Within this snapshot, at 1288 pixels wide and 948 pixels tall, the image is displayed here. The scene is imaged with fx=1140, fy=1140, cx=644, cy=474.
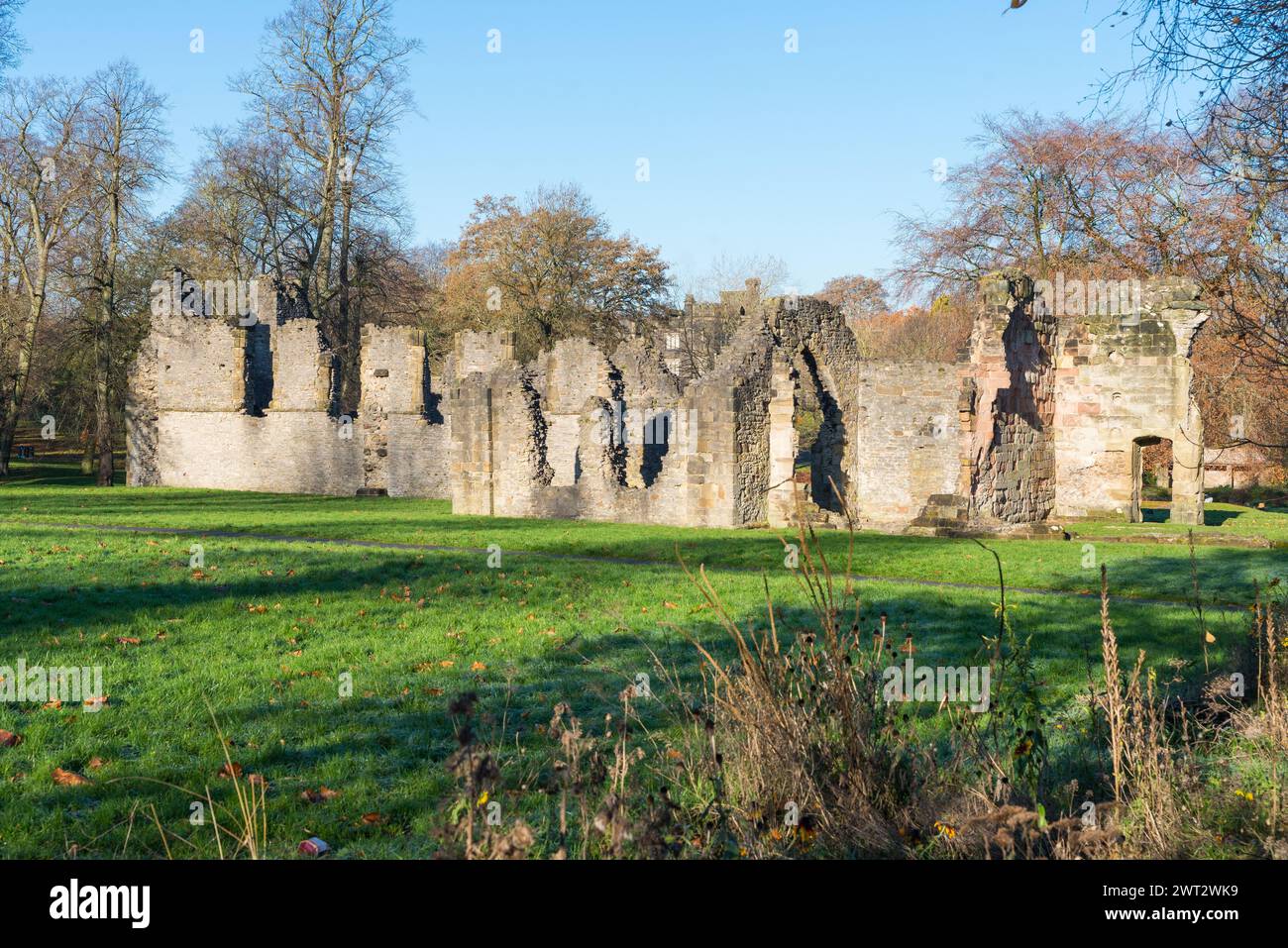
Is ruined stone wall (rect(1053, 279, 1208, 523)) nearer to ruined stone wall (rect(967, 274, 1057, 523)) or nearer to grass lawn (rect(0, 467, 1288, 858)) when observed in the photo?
ruined stone wall (rect(967, 274, 1057, 523))

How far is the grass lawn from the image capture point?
5820 mm

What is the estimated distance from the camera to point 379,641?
33.0 ft

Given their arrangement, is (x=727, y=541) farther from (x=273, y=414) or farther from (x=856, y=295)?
(x=856, y=295)

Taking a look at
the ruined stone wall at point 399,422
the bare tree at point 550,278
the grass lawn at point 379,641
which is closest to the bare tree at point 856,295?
the bare tree at point 550,278

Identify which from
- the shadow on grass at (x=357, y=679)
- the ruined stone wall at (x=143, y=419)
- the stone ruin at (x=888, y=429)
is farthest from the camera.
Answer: the ruined stone wall at (x=143, y=419)

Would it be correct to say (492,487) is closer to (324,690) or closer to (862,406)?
(862,406)

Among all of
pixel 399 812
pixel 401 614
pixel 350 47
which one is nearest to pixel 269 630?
pixel 401 614

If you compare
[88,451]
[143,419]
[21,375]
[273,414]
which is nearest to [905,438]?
[273,414]

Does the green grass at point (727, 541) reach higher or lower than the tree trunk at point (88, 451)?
lower

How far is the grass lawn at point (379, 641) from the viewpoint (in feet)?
19.1

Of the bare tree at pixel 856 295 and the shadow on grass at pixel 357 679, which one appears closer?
the shadow on grass at pixel 357 679

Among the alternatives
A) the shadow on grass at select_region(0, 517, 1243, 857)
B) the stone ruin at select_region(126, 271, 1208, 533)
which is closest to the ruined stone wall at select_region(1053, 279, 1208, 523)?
the stone ruin at select_region(126, 271, 1208, 533)

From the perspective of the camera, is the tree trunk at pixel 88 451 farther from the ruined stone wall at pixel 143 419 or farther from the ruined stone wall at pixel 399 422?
the ruined stone wall at pixel 399 422

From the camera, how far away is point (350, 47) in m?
40.9
